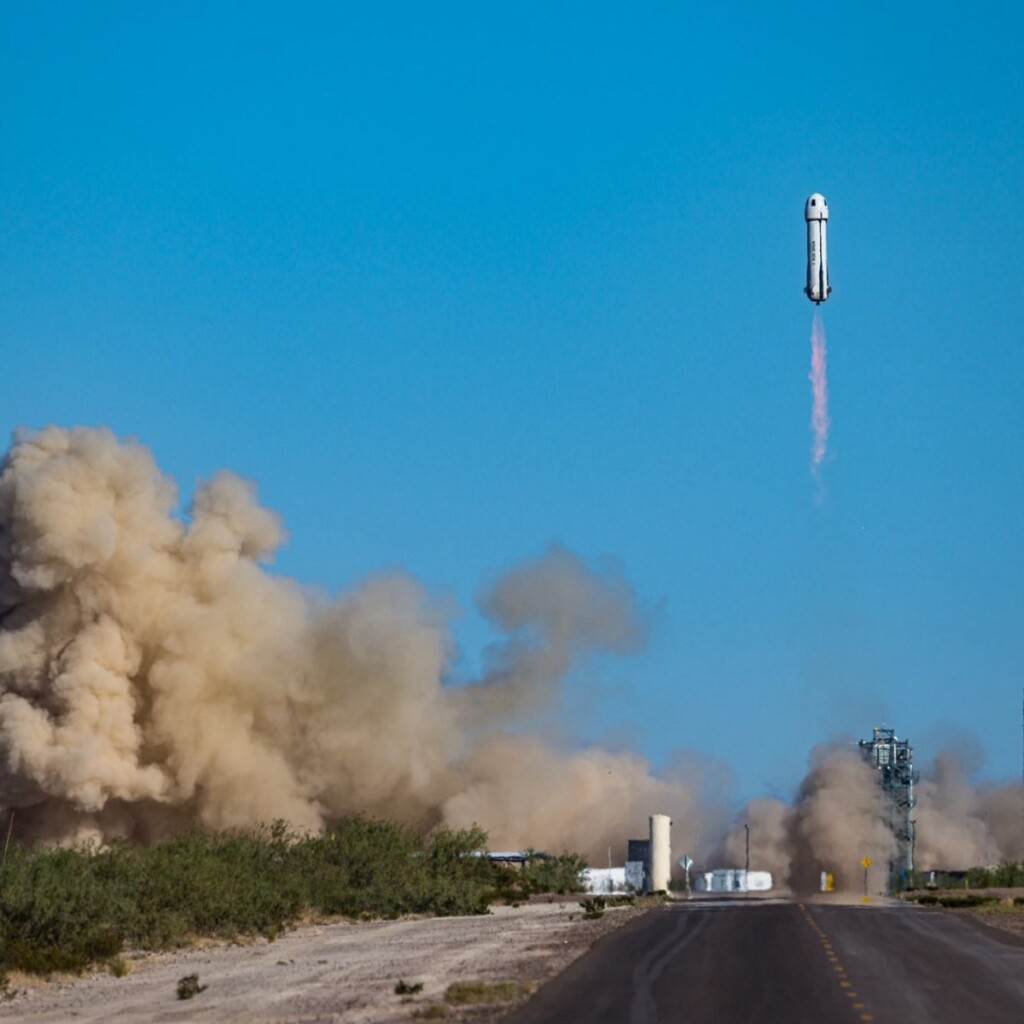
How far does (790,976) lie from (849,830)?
6035cm

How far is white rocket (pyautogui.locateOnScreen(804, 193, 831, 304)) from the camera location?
59.4 metres

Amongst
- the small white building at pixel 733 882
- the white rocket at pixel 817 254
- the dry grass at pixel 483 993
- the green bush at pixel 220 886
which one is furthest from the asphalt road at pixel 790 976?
the small white building at pixel 733 882

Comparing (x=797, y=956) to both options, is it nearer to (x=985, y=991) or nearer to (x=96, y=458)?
(x=985, y=991)

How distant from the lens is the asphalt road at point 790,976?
25859 mm

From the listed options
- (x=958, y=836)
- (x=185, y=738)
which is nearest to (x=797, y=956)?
(x=185, y=738)

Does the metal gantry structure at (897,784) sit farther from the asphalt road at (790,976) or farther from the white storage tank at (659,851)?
the asphalt road at (790,976)

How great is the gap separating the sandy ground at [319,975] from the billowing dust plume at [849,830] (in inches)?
1689

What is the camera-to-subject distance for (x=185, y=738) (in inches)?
3044

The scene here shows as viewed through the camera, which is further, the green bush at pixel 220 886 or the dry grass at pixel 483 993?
the green bush at pixel 220 886

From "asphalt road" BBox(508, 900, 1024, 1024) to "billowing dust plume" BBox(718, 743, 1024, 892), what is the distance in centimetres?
4200

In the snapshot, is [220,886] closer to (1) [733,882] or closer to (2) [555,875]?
(2) [555,875]

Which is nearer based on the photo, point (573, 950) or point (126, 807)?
point (573, 950)

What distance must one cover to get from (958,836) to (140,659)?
156 ft

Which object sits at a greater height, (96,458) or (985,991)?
(96,458)
